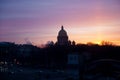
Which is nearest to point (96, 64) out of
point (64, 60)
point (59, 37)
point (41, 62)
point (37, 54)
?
point (64, 60)

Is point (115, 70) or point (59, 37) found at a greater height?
point (59, 37)

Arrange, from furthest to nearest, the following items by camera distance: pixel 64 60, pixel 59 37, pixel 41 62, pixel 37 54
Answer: pixel 59 37 < pixel 37 54 < pixel 41 62 < pixel 64 60

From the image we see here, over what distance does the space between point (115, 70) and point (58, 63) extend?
46036mm

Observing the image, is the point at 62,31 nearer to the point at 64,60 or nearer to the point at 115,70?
the point at 64,60

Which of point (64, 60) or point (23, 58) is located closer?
point (64, 60)

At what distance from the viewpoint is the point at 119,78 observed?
4.33 m

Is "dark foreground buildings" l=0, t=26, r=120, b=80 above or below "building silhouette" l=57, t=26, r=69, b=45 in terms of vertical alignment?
below

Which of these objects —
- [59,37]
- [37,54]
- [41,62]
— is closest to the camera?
[41,62]

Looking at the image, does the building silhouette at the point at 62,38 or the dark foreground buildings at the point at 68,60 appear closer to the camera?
the dark foreground buildings at the point at 68,60

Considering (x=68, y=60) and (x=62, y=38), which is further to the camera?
(x=62, y=38)

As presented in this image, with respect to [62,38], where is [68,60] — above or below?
below

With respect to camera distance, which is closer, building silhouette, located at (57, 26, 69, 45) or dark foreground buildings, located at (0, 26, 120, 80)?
dark foreground buildings, located at (0, 26, 120, 80)

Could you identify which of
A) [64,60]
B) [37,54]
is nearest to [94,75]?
[64,60]

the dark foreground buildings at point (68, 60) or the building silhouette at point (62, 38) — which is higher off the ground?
the building silhouette at point (62, 38)
